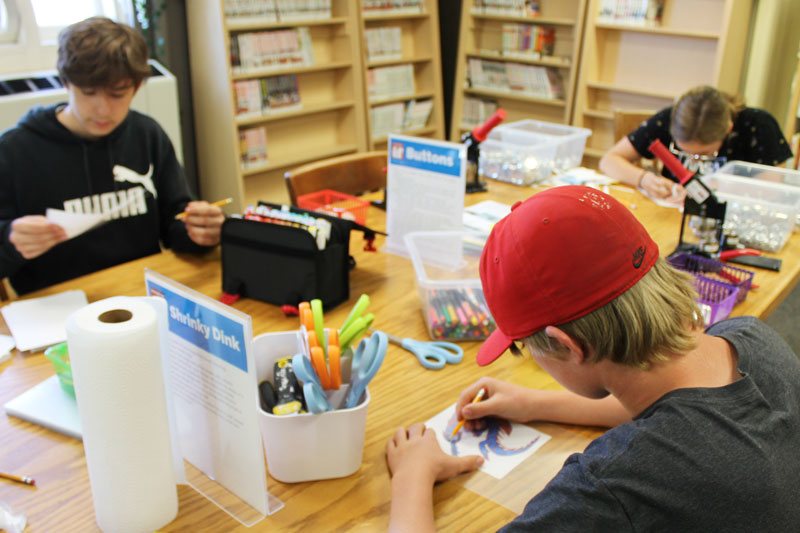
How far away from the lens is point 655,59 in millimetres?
4109

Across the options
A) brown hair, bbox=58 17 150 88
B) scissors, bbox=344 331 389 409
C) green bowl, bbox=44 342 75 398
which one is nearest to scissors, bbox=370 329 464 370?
scissors, bbox=344 331 389 409

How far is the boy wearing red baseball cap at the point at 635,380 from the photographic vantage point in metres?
0.79

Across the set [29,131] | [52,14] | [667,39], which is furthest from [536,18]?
[29,131]

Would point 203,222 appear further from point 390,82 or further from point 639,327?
point 390,82

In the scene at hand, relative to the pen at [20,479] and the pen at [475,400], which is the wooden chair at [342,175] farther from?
the pen at [20,479]

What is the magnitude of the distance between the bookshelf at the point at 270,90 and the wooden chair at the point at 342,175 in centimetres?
131

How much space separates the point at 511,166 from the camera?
2492 millimetres

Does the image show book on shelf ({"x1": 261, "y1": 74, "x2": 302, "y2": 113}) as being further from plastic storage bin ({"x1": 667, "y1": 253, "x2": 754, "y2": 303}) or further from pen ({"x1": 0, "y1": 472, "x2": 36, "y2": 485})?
pen ({"x1": 0, "y1": 472, "x2": 36, "y2": 485})

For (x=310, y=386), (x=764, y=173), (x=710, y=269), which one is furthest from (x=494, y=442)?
(x=764, y=173)

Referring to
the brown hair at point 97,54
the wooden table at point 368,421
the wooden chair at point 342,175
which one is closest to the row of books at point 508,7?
the wooden chair at point 342,175

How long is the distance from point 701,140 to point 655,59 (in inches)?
76.8

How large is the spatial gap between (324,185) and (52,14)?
1934mm

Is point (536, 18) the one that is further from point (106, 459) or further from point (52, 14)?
point (106, 459)

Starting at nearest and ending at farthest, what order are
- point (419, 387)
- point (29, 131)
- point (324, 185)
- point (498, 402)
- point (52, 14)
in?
point (498, 402), point (419, 387), point (29, 131), point (324, 185), point (52, 14)
